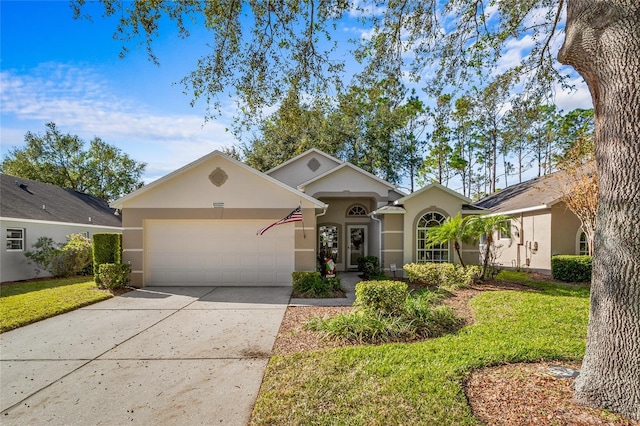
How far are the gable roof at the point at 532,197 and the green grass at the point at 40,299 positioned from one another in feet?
57.1

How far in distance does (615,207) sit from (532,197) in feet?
47.2

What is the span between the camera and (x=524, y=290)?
409 inches

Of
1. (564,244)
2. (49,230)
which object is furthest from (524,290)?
(49,230)

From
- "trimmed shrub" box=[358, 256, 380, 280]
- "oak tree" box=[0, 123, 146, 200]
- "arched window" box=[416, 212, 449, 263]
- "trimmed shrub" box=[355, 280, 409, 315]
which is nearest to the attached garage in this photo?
"trimmed shrub" box=[358, 256, 380, 280]

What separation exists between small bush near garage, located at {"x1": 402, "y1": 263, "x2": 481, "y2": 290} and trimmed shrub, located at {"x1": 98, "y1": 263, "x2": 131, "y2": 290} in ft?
35.0

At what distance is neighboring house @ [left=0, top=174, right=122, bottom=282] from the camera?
44.9 ft

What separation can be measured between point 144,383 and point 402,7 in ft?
29.1

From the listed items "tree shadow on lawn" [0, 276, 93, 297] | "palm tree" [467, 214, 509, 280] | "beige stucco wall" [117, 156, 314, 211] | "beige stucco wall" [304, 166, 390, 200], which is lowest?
"tree shadow on lawn" [0, 276, 93, 297]

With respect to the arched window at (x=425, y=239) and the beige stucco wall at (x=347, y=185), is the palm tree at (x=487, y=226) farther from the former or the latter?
the beige stucco wall at (x=347, y=185)

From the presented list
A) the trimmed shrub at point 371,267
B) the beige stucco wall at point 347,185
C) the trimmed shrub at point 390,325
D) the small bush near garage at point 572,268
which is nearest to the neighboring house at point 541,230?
the small bush near garage at point 572,268

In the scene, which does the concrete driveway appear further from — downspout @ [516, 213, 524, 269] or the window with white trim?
downspout @ [516, 213, 524, 269]

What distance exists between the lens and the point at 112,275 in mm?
10820

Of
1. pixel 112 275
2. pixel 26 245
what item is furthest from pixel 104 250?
pixel 26 245

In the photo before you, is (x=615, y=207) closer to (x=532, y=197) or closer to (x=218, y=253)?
(x=218, y=253)
